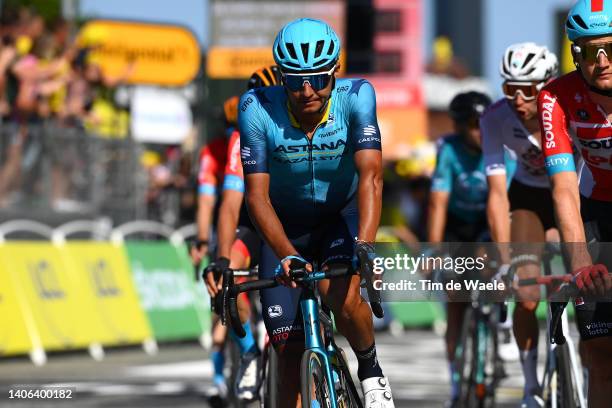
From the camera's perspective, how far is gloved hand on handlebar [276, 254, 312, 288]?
709 centimetres

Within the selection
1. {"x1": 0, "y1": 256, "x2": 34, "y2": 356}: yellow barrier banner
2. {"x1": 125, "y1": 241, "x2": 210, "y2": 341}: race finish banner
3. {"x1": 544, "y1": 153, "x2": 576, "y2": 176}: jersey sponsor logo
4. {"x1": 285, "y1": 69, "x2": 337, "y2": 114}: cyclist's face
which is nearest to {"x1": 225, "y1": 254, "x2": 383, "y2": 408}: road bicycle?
{"x1": 285, "y1": 69, "x2": 337, "y2": 114}: cyclist's face

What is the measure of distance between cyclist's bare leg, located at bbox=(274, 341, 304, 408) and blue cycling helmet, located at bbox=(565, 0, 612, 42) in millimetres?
1995

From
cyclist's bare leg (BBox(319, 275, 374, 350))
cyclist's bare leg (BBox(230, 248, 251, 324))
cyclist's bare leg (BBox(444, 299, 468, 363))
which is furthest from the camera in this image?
cyclist's bare leg (BBox(444, 299, 468, 363))

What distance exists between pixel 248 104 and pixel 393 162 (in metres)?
21.7

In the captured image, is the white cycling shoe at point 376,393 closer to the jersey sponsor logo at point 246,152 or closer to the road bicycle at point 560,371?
the road bicycle at point 560,371

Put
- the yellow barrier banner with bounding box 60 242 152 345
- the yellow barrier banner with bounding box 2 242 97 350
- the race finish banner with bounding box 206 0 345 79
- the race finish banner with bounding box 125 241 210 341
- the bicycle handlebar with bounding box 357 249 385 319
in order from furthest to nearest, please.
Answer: the race finish banner with bounding box 206 0 345 79 < the race finish banner with bounding box 125 241 210 341 < the yellow barrier banner with bounding box 60 242 152 345 < the yellow barrier banner with bounding box 2 242 97 350 < the bicycle handlebar with bounding box 357 249 385 319

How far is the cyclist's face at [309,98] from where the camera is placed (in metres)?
7.41

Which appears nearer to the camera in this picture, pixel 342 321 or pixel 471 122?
pixel 342 321

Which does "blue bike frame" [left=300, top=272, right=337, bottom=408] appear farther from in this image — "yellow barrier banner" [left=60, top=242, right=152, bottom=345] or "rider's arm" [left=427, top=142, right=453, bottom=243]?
"yellow barrier banner" [left=60, top=242, right=152, bottom=345]

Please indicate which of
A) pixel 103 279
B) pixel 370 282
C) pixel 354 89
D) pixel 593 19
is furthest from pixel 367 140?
pixel 103 279

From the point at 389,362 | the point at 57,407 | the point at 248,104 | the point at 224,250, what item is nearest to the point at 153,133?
the point at 389,362

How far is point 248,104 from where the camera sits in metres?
7.74

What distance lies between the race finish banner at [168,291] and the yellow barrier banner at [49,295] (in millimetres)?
1314

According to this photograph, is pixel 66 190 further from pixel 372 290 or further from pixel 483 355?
pixel 372 290
